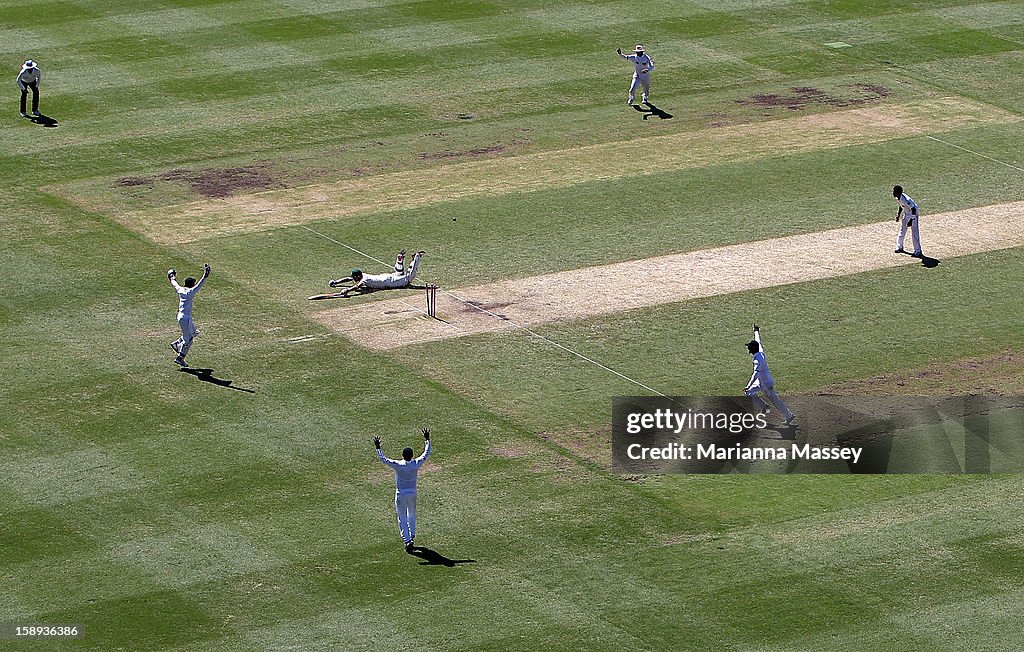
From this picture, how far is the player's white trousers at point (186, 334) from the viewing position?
3186 centimetres

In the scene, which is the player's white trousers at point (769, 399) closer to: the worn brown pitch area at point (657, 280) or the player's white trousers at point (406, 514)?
the worn brown pitch area at point (657, 280)

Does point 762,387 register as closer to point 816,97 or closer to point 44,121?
point 816,97

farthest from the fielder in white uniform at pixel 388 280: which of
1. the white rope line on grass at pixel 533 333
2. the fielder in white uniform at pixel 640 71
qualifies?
the fielder in white uniform at pixel 640 71

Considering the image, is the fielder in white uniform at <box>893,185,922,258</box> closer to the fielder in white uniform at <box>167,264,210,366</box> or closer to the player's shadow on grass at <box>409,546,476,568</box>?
the fielder in white uniform at <box>167,264,210,366</box>

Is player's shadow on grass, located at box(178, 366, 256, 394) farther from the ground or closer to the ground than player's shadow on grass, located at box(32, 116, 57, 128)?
closer to the ground

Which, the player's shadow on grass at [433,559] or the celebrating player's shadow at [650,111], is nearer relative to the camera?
the player's shadow on grass at [433,559]

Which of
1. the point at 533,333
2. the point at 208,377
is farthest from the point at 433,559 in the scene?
the point at 533,333

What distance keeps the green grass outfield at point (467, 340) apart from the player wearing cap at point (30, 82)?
2.37ft

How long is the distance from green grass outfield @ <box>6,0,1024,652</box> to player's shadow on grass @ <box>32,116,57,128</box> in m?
0.36

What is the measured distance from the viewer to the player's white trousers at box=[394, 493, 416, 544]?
83.9 feet

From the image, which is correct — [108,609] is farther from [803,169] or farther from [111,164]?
[803,169]

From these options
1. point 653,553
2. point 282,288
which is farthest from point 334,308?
point 653,553

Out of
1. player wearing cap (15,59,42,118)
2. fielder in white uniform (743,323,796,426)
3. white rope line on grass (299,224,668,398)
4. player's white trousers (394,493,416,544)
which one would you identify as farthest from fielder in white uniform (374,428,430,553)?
player wearing cap (15,59,42,118)

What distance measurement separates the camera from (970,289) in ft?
120
